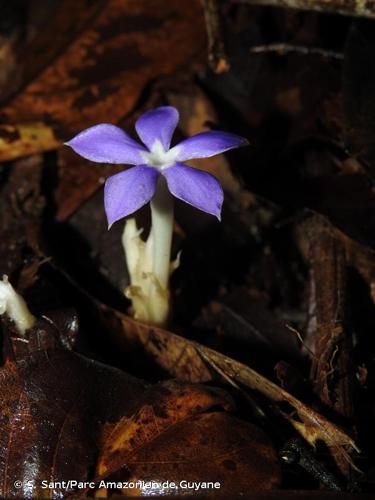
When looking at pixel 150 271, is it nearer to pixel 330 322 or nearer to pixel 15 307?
pixel 15 307

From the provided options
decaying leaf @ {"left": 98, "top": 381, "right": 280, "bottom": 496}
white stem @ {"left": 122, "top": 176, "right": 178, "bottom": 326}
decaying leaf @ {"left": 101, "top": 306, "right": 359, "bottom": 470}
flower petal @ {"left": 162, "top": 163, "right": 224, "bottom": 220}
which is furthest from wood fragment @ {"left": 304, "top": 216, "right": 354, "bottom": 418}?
flower petal @ {"left": 162, "top": 163, "right": 224, "bottom": 220}

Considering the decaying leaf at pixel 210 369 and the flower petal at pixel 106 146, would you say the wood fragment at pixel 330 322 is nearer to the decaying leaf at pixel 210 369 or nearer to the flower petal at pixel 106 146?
the decaying leaf at pixel 210 369

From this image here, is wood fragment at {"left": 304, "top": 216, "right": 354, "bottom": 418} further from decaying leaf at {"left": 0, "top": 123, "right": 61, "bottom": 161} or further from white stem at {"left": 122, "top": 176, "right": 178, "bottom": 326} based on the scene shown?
decaying leaf at {"left": 0, "top": 123, "right": 61, "bottom": 161}

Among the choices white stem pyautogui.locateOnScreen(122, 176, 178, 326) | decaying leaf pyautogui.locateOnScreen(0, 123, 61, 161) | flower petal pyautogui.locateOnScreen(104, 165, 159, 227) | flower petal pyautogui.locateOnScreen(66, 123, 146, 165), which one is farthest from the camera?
decaying leaf pyautogui.locateOnScreen(0, 123, 61, 161)

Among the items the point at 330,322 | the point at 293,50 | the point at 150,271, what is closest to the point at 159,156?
the point at 150,271

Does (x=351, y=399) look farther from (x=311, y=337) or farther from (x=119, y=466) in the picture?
(x=119, y=466)

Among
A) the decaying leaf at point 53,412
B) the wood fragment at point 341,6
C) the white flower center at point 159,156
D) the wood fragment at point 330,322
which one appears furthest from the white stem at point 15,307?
the wood fragment at point 341,6
